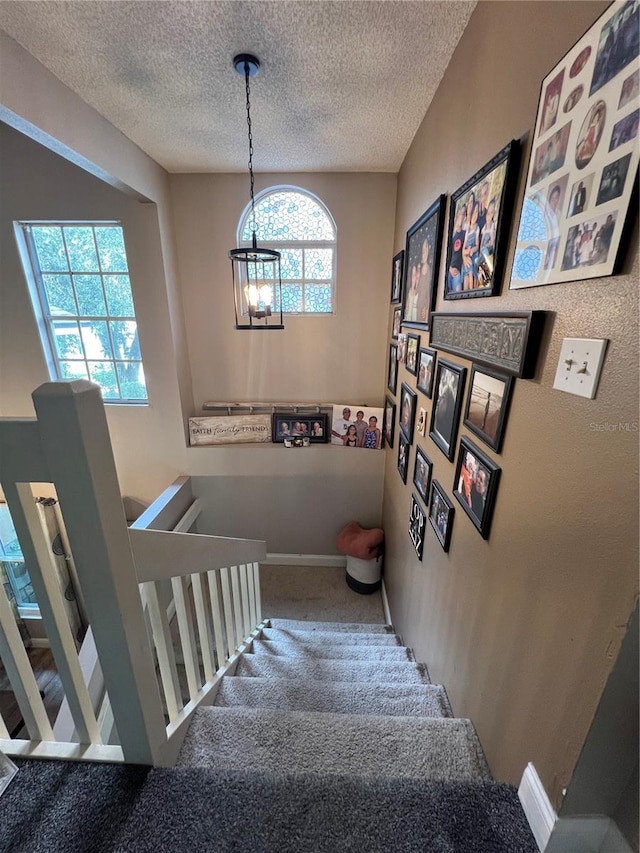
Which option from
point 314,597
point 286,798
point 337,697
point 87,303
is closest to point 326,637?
point 337,697

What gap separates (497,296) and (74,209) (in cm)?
322

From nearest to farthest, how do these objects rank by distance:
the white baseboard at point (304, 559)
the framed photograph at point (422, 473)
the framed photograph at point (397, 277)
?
the framed photograph at point (422, 473), the framed photograph at point (397, 277), the white baseboard at point (304, 559)

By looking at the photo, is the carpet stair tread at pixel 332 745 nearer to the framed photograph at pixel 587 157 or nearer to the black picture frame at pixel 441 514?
the black picture frame at pixel 441 514

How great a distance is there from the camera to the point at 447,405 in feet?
4.88

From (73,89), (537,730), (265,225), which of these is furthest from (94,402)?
(265,225)

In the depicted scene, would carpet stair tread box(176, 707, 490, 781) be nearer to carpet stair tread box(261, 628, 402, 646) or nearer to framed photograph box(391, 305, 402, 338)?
carpet stair tread box(261, 628, 402, 646)

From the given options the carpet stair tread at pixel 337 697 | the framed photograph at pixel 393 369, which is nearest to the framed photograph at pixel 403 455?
the framed photograph at pixel 393 369

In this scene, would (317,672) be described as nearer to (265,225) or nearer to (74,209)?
(265,225)

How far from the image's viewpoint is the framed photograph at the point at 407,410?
2.10m

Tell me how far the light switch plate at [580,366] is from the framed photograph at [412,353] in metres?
1.28

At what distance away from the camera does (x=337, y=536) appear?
359 centimetres

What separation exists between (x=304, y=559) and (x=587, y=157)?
144 inches

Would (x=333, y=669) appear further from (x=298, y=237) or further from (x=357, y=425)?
(x=298, y=237)

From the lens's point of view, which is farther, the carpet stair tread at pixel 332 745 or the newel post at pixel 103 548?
the carpet stair tread at pixel 332 745
